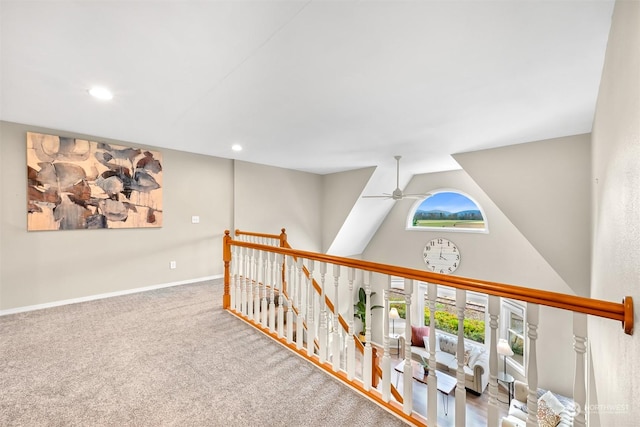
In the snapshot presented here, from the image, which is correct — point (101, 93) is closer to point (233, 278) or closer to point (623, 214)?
point (233, 278)

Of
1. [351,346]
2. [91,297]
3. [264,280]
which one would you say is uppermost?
[264,280]

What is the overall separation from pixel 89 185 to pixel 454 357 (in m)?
7.54

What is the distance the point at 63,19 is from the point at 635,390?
9.85ft

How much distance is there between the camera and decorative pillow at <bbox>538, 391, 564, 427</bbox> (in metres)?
3.68

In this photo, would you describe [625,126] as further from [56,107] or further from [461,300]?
[56,107]

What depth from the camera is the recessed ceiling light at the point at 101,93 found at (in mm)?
2182

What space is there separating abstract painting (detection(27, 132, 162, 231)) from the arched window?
524cm

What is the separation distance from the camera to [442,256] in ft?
19.4

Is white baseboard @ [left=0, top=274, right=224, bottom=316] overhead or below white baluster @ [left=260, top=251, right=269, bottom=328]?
below

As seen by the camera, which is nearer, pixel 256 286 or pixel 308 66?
pixel 308 66

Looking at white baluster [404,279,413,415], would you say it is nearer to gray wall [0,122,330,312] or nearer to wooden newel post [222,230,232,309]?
wooden newel post [222,230,232,309]

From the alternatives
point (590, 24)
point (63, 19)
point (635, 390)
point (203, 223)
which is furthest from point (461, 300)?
point (203, 223)

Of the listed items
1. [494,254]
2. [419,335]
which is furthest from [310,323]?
[419,335]

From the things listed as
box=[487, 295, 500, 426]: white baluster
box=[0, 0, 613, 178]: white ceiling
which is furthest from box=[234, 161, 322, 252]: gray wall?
box=[487, 295, 500, 426]: white baluster
